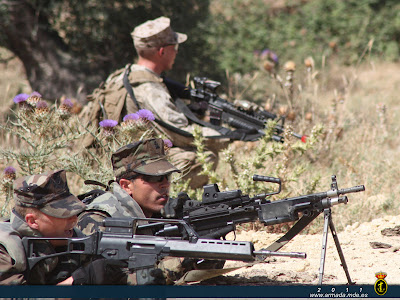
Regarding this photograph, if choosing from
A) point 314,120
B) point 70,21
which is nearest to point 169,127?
point 314,120

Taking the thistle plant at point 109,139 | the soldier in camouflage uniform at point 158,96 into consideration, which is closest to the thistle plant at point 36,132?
the thistle plant at point 109,139

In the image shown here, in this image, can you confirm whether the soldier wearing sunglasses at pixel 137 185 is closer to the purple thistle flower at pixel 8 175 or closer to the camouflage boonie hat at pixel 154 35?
the purple thistle flower at pixel 8 175

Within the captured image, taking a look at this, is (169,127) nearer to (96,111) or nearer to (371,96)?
(96,111)

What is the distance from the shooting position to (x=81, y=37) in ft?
30.2

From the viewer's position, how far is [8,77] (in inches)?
471

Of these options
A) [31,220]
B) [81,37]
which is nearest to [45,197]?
[31,220]

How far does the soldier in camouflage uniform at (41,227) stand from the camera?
118 inches

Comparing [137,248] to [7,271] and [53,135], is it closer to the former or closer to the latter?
[7,271]

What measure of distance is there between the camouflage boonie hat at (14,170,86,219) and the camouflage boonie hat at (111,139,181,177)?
676 millimetres

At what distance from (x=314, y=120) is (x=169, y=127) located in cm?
249

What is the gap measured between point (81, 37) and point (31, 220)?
6523 mm

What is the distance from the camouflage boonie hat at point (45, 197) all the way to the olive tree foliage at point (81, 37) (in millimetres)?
5822

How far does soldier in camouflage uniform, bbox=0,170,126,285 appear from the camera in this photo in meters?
2.99

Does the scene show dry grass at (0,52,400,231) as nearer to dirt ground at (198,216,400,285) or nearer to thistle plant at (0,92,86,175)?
dirt ground at (198,216,400,285)
